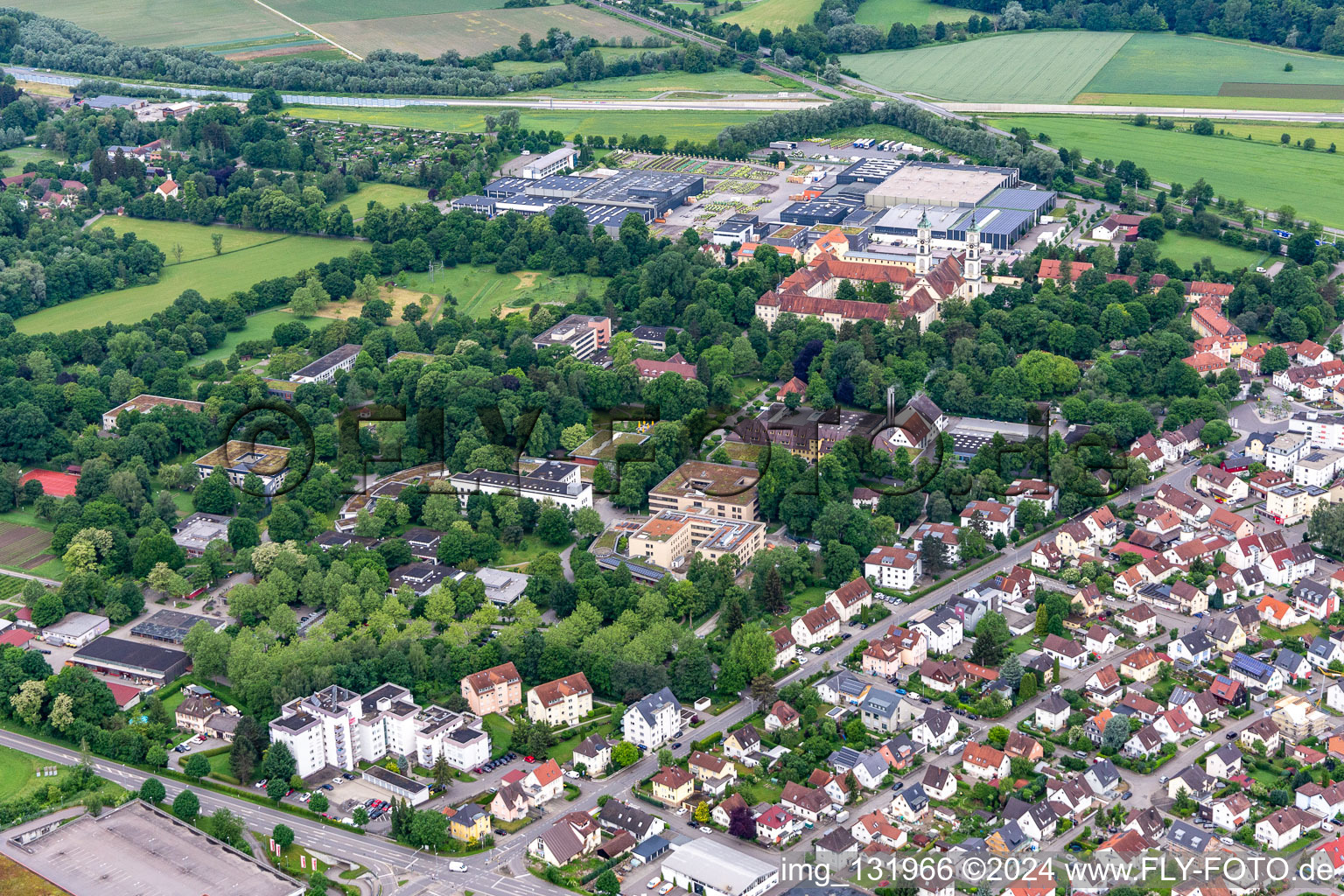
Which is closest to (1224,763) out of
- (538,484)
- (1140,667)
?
(1140,667)

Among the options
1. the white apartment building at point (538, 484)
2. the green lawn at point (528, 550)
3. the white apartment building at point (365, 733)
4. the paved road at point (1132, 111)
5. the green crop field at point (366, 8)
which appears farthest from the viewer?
the green crop field at point (366, 8)

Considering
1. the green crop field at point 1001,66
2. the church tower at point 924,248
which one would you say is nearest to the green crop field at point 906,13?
the green crop field at point 1001,66

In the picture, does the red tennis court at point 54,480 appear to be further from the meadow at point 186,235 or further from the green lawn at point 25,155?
the green lawn at point 25,155

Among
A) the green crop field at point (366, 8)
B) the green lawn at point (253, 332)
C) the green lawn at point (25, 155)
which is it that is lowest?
the green lawn at point (253, 332)

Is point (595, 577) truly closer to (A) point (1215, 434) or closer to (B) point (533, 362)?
Result: (B) point (533, 362)

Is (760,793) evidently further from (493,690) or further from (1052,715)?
(493,690)

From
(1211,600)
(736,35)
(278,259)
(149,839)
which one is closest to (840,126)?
(736,35)
